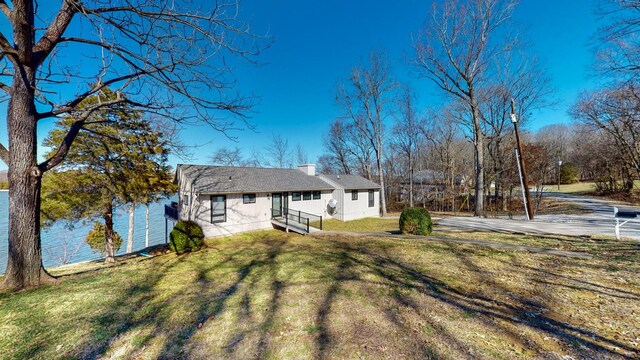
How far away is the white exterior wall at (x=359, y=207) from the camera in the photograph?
19.0 m

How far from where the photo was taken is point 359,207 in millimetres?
20281

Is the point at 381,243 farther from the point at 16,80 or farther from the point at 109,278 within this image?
the point at 16,80

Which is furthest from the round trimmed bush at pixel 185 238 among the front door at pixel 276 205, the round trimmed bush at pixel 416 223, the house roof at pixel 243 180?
the round trimmed bush at pixel 416 223

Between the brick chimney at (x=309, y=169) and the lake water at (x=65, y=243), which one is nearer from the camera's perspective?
the lake water at (x=65, y=243)

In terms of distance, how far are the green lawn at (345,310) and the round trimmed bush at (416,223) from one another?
3.55 metres

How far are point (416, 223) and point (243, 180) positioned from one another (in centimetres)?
1036

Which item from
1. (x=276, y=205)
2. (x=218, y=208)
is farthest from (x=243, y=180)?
(x=276, y=205)

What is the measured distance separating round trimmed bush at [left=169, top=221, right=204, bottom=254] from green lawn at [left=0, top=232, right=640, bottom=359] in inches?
83.3

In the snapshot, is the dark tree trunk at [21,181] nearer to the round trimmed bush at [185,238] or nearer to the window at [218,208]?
the round trimmed bush at [185,238]

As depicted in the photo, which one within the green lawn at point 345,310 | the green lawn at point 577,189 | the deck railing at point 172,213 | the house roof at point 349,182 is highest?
the house roof at point 349,182

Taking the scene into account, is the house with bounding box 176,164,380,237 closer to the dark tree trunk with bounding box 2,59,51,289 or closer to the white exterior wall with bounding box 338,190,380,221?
the white exterior wall with bounding box 338,190,380,221

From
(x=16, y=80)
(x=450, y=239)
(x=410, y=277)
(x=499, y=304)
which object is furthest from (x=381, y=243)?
(x=16, y=80)

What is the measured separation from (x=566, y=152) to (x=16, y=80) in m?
64.4

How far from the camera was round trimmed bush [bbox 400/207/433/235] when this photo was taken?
10844 millimetres
